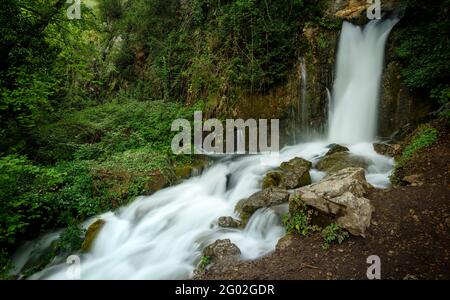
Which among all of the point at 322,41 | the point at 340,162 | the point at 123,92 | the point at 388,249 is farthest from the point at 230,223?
the point at 123,92

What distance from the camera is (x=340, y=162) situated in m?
6.94

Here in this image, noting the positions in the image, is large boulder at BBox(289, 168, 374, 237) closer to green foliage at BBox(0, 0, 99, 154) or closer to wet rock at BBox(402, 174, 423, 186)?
wet rock at BBox(402, 174, 423, 186)

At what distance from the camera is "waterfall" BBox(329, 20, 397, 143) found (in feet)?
28.9

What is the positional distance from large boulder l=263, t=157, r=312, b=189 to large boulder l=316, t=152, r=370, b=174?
0.38m

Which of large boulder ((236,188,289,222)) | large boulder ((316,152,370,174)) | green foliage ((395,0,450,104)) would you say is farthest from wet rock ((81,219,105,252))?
green foliage ((395,0,450,104))

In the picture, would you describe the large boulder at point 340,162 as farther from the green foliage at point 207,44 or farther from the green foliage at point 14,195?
the green foliage at point 14,195

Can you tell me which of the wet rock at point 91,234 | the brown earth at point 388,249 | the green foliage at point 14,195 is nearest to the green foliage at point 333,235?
the brown earth at point 388,249

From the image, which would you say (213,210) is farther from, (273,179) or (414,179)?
(414,179)

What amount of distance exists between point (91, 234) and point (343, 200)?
480 centimetres

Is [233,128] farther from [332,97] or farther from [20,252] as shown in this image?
[20,252]

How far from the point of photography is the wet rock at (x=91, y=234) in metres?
5.61

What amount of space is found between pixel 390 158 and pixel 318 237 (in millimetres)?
3749

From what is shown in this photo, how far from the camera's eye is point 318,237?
4.39 m

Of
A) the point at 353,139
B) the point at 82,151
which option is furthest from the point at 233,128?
the point at 82,151
